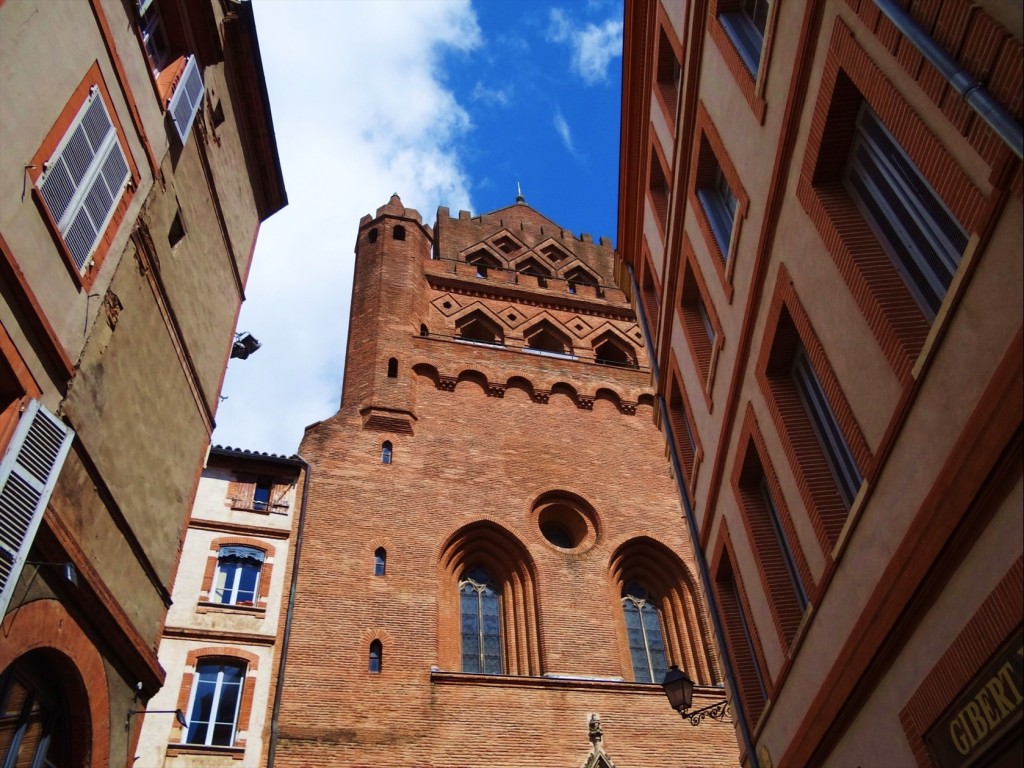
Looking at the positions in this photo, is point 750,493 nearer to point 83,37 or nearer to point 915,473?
point 915,473

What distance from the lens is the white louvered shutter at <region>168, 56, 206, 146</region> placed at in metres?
11.0

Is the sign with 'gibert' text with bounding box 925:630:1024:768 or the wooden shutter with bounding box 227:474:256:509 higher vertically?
the wooden shutter with bounding box 227:474:256:509

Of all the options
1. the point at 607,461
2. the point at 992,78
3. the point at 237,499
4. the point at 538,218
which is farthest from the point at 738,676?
the point at 538,218

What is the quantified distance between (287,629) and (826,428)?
11480 mm

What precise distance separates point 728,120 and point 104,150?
609cm

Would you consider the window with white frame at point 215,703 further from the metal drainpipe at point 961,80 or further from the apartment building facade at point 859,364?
the metal drainpipe at point 961,80

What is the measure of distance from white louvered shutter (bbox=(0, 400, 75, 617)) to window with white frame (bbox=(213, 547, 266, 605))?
30.2 feet

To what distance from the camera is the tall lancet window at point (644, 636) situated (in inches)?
760

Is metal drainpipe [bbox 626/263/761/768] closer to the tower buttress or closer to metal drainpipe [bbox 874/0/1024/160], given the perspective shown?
metal drainpipe [bbox 874/0/1024/160]

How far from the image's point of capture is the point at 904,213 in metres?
6.40

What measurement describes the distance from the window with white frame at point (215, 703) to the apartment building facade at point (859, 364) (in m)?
8.18

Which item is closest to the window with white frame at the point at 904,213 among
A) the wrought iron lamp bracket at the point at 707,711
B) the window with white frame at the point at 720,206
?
the window with white frame at the point at 720,206

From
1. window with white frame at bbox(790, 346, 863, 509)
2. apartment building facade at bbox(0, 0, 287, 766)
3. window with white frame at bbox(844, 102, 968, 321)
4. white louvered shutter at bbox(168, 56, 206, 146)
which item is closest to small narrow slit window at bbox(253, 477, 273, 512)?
apartment building facade at bbox(0, 0, 287, 766)

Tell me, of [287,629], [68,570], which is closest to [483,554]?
[287,629]
